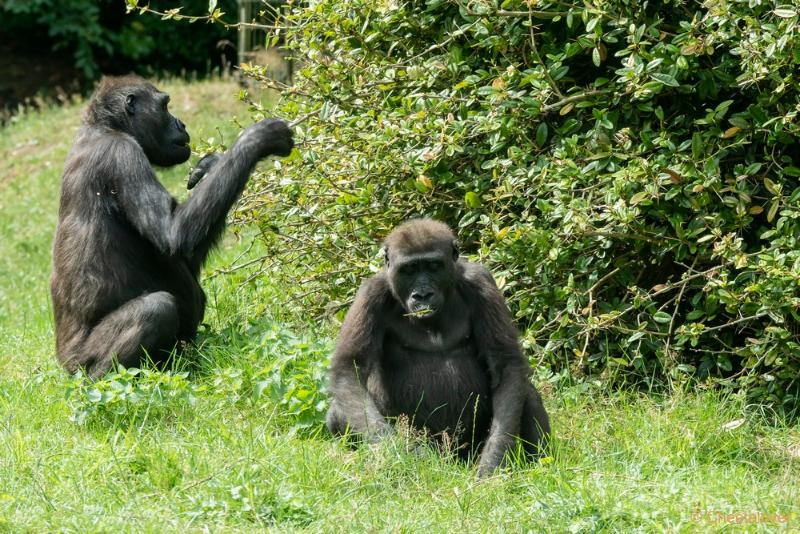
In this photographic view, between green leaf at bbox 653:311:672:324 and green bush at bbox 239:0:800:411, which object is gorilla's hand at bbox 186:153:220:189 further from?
green leaf at bbox 653:311:672:324

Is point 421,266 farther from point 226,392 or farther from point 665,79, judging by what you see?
point 665,79

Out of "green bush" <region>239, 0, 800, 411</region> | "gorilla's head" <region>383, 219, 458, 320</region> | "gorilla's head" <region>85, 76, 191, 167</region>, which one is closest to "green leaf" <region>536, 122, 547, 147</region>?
"green bush" <region>239, 0, 800, 411</region>

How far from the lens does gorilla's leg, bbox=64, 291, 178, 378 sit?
6.25 meters

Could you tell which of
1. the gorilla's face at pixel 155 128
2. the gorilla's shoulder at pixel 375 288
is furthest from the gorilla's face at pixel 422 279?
the gorilla's face at pixel 155 128

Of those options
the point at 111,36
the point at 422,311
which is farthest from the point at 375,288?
the point at 111,36

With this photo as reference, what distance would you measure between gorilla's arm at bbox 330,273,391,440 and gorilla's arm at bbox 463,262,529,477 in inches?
18.3

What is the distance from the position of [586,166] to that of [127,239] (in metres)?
2.78

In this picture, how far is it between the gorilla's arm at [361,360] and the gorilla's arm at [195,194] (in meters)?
1.30

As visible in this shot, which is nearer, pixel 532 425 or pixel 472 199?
pixel 532 425

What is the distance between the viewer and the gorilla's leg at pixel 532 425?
16.9 ft

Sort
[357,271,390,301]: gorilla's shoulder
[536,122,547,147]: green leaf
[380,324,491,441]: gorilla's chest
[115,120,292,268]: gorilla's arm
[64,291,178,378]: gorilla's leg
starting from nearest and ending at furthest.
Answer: [380,324,491,441]: gorilla's chest < [357,271,390,301]: gorilla's shoulder < [536,122,547,147]: green leaf < [64,291,178,378]: gorilla's leg < [115,120,292,268]: gorilla's arm

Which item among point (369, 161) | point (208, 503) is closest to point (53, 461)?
point (208, 503)

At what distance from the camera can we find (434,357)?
17.8 feet

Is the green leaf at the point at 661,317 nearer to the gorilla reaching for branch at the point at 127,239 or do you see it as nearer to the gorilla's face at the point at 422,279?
the gorilla's face at the point at 422,279
